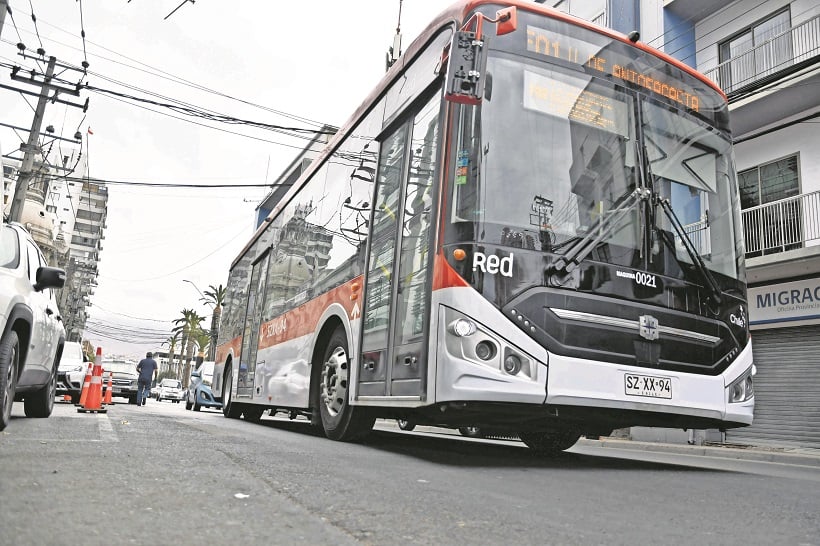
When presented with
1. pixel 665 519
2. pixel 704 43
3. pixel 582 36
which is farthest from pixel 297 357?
pixel 704 43

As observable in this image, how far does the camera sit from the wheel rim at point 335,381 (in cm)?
670

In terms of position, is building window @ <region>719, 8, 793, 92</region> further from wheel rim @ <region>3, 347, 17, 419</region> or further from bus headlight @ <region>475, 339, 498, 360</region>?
wheel rim @ <region>3, 347, 17, 419</region>

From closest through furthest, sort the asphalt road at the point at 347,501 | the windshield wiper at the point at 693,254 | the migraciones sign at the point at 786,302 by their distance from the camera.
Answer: the asphalt road at the point at 347,501 → the windshield wiper at the point at 693,254 → the migraciones sign at the point at 786,302

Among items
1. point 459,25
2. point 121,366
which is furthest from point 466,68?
point 121,366

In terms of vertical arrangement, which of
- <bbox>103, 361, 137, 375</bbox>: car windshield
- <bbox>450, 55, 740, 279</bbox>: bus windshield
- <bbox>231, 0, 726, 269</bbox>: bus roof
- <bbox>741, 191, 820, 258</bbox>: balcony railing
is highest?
<bbox>741, 191, 820, 258</bbox>: balcony railing

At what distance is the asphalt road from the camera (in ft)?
7.70

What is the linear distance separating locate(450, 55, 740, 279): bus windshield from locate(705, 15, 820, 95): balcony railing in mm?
10383

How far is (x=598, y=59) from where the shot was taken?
5.75 m

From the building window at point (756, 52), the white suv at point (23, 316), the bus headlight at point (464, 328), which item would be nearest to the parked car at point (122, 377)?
the white suv at point (23, 316)

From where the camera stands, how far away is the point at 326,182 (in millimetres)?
8773

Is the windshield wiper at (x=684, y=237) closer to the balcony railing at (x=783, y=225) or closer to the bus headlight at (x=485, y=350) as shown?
the bus headlight at (x=485, y=350)

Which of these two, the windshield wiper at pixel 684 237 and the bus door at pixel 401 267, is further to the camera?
the windshield wiper at pixel 684 237

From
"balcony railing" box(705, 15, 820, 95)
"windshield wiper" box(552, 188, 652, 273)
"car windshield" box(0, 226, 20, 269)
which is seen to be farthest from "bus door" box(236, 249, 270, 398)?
"balcony railing" box(705, 15, 820, 95)

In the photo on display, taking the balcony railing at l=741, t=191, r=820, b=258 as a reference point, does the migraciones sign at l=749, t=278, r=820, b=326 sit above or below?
below
